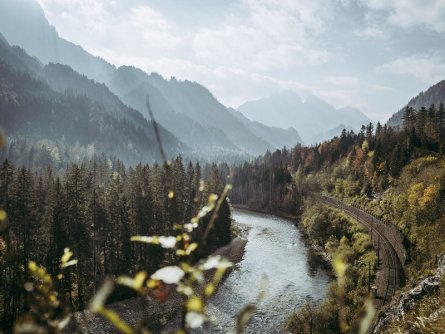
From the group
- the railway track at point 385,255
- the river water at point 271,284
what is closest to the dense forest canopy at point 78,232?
the river water at point 271,284

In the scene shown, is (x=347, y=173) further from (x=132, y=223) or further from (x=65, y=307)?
(x=65, y=307)

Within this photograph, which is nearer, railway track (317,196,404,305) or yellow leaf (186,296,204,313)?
yellow leaf (186,296,204,313)

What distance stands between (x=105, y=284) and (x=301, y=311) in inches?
1640

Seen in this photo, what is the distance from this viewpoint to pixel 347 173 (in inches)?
4919

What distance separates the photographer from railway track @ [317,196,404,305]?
43169 mm

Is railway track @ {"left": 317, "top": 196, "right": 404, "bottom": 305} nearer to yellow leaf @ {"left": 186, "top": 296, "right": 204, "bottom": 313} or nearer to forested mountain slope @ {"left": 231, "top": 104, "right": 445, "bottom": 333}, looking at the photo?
forested mountain slope @ {"left": 231, "top": 104, "right": 445, "bottom": 333}

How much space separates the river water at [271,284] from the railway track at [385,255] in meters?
8.11

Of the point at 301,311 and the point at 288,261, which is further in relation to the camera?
the point at 288,261

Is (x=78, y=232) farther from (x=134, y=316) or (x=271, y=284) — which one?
(x=271, y=284)

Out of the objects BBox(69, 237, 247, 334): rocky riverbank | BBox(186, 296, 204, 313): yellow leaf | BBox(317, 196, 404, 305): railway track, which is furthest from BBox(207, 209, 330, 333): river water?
BBox(186, 296, 204, 313): yellow leaf

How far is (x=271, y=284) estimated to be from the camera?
51.8 meters

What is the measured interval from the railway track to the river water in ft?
26.6

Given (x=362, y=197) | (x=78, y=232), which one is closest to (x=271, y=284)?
(x=78, y=232)

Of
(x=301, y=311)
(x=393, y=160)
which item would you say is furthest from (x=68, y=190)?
(x=393, y=160)
